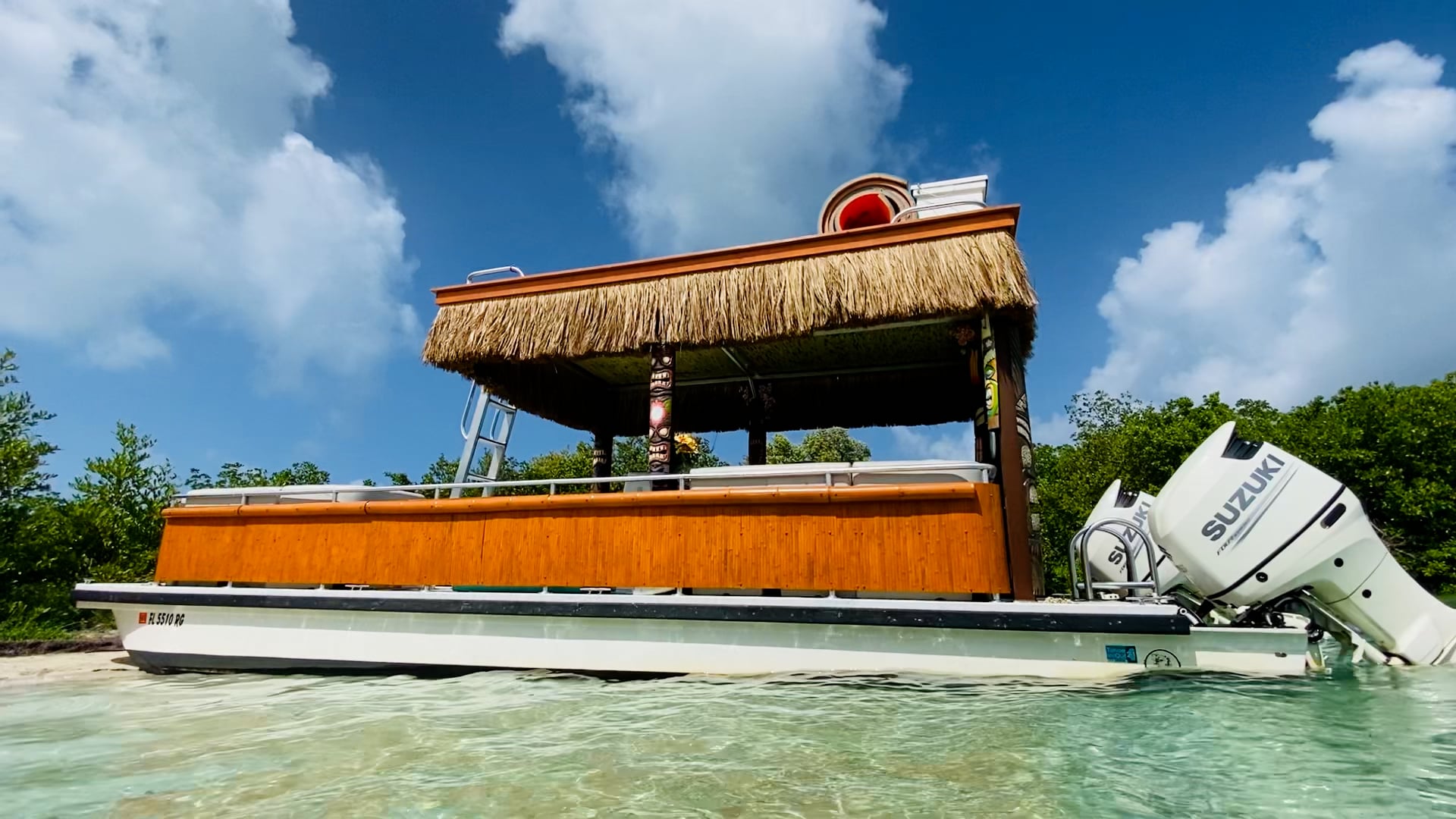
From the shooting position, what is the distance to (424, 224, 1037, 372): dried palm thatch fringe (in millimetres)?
5777

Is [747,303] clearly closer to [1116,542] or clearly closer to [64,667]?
[1116,542]

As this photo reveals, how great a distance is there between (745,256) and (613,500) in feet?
8.57

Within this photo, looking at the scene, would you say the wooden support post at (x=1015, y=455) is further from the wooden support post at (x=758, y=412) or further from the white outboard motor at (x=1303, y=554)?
the wooden support post at (x=758, y=412)

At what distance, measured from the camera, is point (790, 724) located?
351 cm

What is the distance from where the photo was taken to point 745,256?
6.60 meters

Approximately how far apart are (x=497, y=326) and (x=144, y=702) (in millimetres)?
4024

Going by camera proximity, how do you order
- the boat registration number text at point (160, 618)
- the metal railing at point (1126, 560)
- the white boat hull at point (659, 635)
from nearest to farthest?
the white boat hull at point (659, 635) → the metal railing at point (1126, 560) → the boat registration number text at point (160, 618)

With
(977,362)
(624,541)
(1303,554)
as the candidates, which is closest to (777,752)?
(624,541)

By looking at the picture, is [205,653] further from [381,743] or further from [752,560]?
[752,560]

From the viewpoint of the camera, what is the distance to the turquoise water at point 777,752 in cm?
244

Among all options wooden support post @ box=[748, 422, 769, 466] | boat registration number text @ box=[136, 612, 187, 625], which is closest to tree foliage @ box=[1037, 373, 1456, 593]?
wooden support post @ box=[748, 422, 769, 466]

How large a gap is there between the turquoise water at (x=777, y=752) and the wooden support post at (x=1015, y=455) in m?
0.99

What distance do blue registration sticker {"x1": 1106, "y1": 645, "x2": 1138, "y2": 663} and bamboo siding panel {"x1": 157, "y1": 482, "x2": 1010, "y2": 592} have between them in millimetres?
715


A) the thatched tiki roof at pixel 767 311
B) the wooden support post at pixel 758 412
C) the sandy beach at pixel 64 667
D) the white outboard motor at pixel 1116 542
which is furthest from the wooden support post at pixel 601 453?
the white outboard motor at pixel 1116 542
